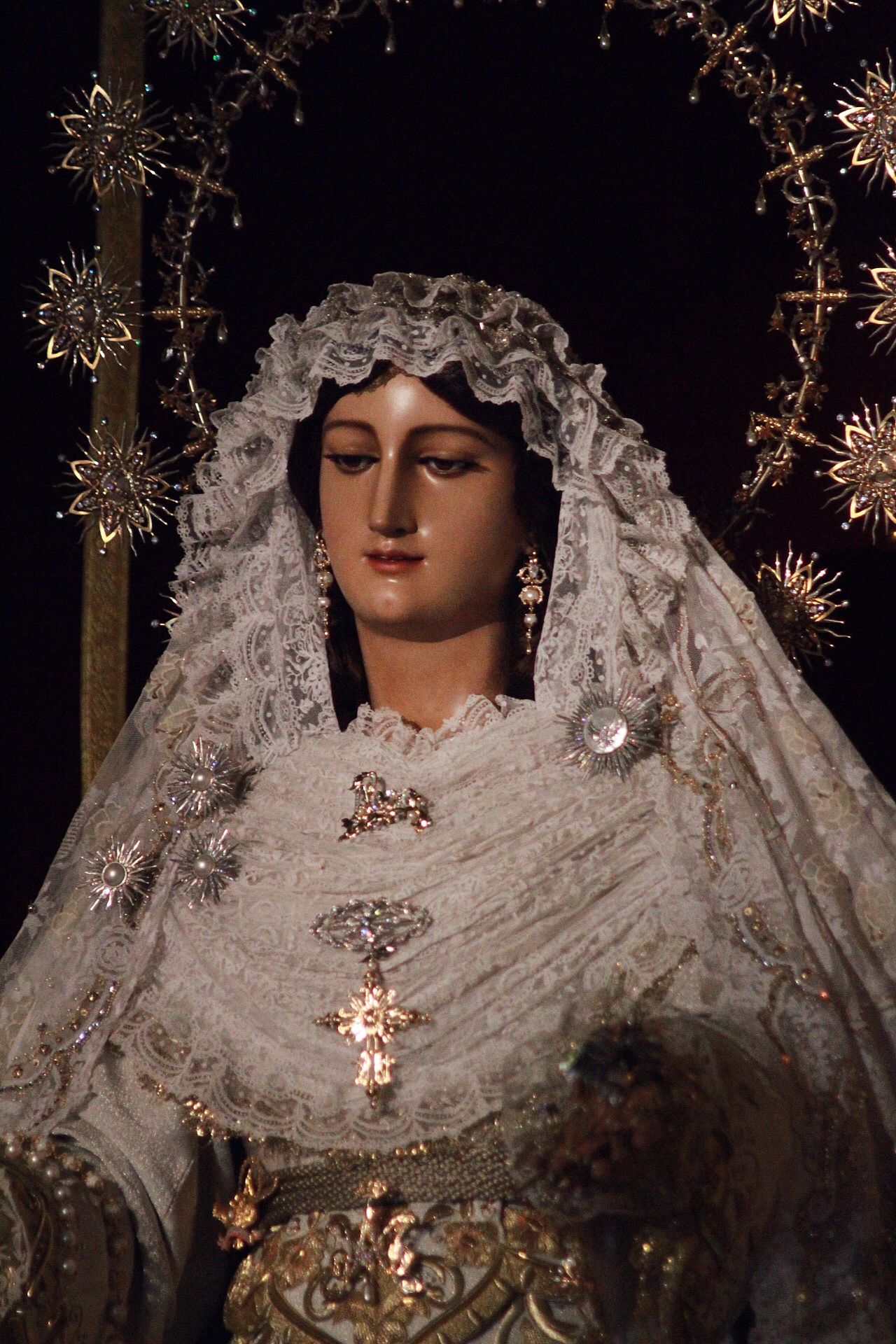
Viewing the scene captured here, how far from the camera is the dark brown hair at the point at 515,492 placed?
2594 mm

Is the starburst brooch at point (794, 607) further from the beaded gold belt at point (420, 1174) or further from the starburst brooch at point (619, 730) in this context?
the beaded gold belt at point (420, 1174)

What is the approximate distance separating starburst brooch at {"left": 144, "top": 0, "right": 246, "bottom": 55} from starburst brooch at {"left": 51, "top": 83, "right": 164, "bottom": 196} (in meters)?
0.14

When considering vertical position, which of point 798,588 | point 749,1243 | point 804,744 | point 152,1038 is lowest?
point 749,1243

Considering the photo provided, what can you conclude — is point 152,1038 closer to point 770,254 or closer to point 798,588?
point 798,588

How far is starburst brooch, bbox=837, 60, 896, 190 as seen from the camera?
2678 millimetres

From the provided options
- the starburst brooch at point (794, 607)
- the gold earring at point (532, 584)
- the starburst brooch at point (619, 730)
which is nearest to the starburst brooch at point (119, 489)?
the gold earring at point (532, 584)

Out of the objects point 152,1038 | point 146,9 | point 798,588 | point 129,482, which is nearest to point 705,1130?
point 152,1038

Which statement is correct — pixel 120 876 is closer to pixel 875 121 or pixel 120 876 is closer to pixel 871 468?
pixel 871 468

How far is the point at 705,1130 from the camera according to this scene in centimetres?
191

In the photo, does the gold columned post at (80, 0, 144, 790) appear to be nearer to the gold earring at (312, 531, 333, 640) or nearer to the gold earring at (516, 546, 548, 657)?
the gold earring at (312, 531, 333, 640)

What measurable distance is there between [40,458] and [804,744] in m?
1.57

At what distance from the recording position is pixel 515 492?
2.63 metres

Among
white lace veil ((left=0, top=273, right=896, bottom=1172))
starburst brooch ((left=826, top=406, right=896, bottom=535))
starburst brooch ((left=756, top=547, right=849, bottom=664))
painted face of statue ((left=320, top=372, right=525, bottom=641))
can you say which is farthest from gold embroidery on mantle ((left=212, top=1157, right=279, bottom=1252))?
starburst brooch ((left=826, top=406, right=896, bottom=535))

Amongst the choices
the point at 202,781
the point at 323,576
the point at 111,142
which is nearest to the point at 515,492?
the point at 323,576
